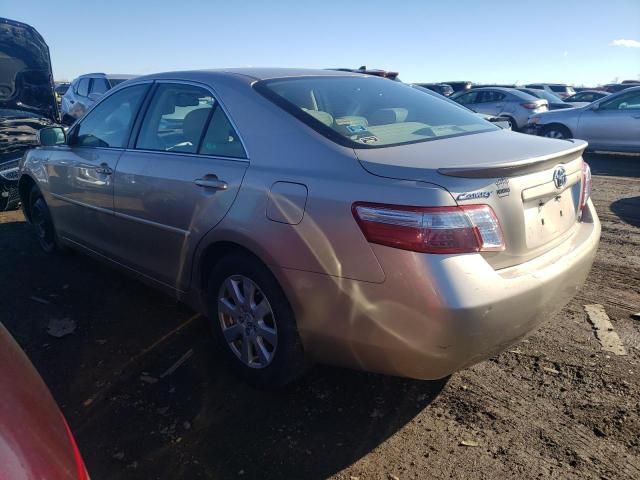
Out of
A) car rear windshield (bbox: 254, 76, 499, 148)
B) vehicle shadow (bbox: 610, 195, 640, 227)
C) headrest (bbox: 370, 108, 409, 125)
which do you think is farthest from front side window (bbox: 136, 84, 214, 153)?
vehicle shadow (bbox: 610, 195, 640, 227)

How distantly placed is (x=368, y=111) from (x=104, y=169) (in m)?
1.96

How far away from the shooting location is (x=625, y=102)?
10648 mm

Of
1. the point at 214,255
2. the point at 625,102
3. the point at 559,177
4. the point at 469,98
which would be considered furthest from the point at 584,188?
the point at 469,98

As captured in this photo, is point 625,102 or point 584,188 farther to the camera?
point 625,102

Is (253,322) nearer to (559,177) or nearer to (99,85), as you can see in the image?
(559,177)

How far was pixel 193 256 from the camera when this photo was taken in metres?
3.05

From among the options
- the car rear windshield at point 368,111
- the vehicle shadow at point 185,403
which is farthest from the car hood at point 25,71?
the car rear windshield at point 368,111

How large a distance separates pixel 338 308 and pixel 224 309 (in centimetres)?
89

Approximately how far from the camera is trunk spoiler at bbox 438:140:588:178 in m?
2.17

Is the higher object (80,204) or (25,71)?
(25,71)

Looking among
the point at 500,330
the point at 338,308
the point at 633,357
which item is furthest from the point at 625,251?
the point at 338,308

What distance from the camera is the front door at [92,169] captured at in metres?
3.78

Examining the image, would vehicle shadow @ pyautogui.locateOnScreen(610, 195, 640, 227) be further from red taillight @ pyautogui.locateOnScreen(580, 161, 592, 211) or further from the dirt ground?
red taillight @ pyautogui.locateOnScreen(580, 161, 592, 211)

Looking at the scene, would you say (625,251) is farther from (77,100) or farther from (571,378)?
(77,100)
